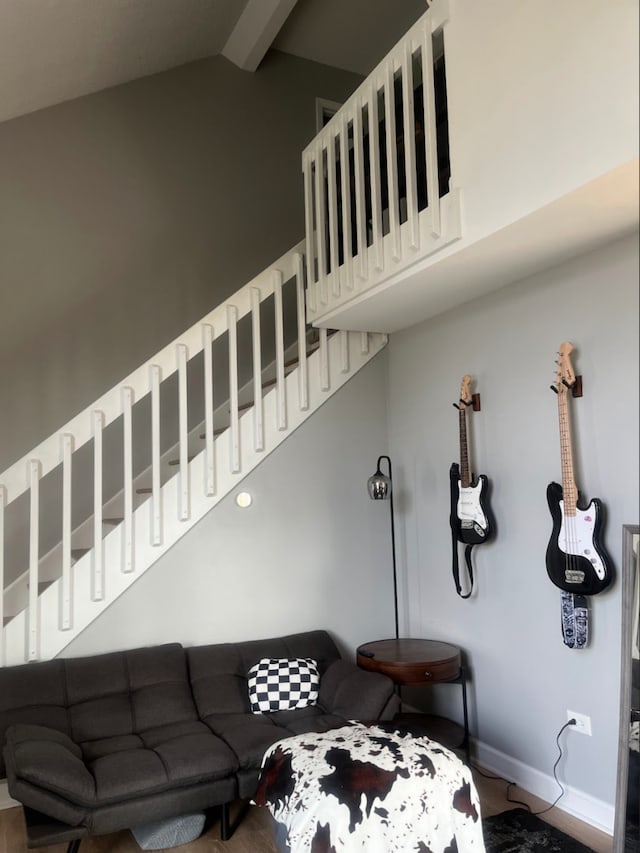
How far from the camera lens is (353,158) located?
3641 mm

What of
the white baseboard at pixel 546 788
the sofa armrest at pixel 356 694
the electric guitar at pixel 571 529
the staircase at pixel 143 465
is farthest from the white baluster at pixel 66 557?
the electric guitar at pixel 571 529

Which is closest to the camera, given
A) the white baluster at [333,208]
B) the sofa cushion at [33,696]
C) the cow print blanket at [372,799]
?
the cow print blanket at [372,799]

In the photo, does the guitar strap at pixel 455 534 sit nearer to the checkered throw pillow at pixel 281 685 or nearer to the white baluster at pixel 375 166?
the checkered throw pillow at pixel 281 685

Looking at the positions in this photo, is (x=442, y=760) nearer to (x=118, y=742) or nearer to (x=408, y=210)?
(x=118, y=742)

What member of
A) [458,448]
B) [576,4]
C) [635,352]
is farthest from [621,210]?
[458,448]

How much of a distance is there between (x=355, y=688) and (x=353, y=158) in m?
2.70

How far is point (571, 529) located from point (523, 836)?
1.18 metres

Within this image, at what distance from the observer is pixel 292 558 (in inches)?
147

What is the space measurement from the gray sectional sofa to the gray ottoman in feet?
0.42

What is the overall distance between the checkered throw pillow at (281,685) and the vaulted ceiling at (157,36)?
3308mm

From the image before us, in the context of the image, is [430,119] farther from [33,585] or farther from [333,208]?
[33,585]

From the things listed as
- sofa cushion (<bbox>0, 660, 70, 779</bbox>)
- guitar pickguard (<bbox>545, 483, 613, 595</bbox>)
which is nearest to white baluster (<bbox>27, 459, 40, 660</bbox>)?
sofa cushion (<bbox>0, 660, 70, 779</bbox>)

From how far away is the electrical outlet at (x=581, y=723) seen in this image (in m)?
2.65

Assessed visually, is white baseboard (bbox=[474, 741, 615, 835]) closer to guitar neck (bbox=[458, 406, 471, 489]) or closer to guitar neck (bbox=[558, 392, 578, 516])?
guitar neck (bbox=[558, 392, 578, 516])
